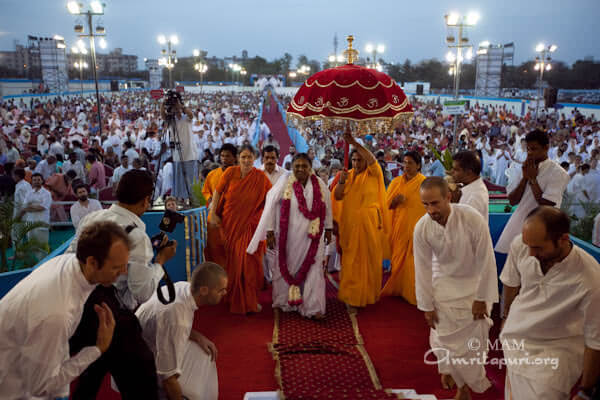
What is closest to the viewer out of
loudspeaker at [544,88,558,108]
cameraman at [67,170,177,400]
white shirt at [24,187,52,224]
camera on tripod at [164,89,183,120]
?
cameraman at [67,170,177,400]

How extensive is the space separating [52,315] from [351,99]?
127 inches

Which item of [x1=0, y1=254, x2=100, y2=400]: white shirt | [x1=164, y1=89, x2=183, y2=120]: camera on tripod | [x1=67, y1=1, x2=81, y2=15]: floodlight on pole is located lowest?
[x1=0, y1=254, x2=100, y2=400]: white shirt

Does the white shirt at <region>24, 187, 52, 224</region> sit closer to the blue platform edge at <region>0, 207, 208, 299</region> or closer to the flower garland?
the blue platform edge at <region>0, 207, 208, 299</region>

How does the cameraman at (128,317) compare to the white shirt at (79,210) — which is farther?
the white shirt at (79,210)

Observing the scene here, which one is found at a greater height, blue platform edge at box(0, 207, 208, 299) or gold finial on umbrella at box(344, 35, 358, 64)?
gold finial on umbrella at box(344, 35, 358, 64)

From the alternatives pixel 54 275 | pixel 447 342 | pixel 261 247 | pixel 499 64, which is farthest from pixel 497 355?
pixel 499 64

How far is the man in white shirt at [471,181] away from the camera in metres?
3.86

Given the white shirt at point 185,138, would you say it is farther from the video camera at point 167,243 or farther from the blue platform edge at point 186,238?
the video camera at point 167,243

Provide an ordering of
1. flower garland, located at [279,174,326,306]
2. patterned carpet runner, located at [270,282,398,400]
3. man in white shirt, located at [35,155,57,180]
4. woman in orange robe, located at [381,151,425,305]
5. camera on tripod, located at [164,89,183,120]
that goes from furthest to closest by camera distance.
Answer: man in white shirt, located at [35,155,57,180], camera on tripod, located at [164,89,183,120], woman in orange robe, located at [381,151,425,305], flower garland, located at [279,174,326,306], patterned carpet runner, located at [270,282,398,400]

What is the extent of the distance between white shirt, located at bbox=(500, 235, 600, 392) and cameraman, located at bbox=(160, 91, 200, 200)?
14.5 feet

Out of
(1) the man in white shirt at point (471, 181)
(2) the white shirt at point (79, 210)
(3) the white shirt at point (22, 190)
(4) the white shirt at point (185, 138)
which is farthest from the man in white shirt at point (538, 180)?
(3) the white shirt at point (22, 190)

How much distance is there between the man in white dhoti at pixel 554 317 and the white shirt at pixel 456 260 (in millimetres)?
581

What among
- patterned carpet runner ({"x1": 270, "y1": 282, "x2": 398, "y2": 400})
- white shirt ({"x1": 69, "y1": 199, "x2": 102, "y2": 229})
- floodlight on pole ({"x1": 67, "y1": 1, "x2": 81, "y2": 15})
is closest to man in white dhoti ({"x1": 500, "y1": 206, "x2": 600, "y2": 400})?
patterned carpet runner ({"x1": 270, "y1": 282, "x2": 398, "y2": 400})

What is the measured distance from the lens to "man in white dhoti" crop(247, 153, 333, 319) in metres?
4.61
